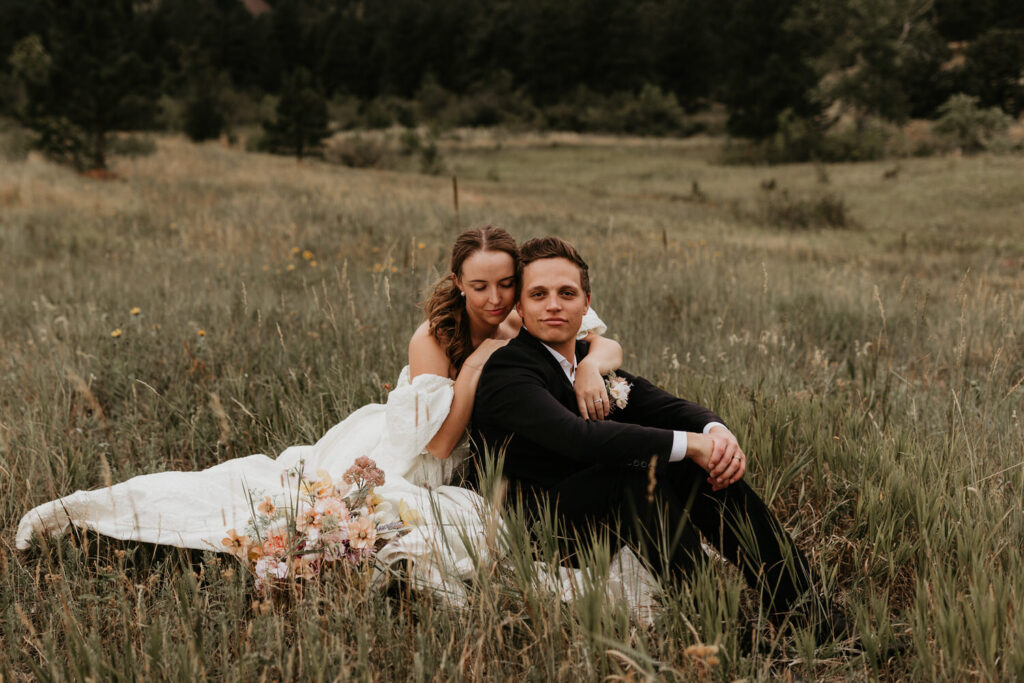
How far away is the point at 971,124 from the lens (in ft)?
85.8

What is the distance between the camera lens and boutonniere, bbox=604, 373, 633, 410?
2480mm

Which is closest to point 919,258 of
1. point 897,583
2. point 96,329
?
point 897,583

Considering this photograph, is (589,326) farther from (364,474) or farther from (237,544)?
(237,544)

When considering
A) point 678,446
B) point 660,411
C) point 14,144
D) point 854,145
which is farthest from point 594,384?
point 854,145

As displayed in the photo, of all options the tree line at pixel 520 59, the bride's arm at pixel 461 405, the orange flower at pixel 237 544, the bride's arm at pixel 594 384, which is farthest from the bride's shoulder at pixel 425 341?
the tree line at pixel 520 59

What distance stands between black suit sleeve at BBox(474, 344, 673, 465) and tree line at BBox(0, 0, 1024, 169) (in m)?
19.8

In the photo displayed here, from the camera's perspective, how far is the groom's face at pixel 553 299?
2.44m

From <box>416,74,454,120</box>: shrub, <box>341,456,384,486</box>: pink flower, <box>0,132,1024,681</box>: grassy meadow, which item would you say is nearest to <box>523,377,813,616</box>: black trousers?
<box>0,132,1024,681</box>: grassy meadow

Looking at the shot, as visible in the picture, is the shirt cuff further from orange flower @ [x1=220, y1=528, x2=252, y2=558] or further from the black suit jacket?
orange flower @ [x1=220, y1=528, x2=252, y2=558]

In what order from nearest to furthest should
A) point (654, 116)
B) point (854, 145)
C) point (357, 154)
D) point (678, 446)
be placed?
1. point (678, 446)
2. point (357, 154)
3. point (854, 145)
4. point (654, 116)

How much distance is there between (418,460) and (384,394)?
1.01 meters

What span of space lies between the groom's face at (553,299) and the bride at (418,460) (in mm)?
181

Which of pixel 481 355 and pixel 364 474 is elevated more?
pixel 481 355

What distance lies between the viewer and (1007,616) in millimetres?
1603
